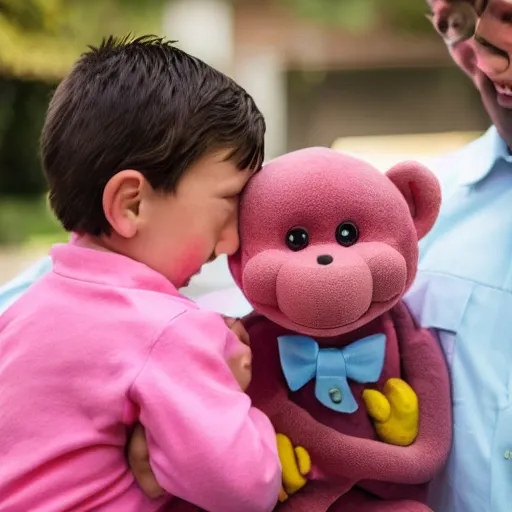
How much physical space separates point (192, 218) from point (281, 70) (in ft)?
9.67

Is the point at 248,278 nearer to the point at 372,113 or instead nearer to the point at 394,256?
the point at 394,256

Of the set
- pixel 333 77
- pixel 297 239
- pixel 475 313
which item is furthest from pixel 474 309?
pixel 333 77

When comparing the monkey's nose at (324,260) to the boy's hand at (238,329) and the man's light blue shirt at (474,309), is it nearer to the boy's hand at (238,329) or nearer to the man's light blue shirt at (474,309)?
the boy's hand at (238,329)

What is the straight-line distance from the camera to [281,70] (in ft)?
11.9

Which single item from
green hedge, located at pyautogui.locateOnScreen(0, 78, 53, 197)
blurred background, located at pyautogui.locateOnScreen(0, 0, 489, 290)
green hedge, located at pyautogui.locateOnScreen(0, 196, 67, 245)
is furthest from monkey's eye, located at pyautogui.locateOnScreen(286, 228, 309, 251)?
green hedge, located at pyautogui.locateOnScreen(0, 78, 53, 197)

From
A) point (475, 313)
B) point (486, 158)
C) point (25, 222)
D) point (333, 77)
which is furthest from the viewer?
point (333, 77)

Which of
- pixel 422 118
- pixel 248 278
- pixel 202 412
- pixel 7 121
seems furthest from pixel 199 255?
pixel 422 118

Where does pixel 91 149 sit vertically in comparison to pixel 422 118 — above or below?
above

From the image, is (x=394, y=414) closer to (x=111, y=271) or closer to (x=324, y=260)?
(x=324, y=260)

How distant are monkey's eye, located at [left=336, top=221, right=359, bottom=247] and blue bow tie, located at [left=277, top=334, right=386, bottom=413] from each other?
0.37ft

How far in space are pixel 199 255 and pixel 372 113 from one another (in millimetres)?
3130

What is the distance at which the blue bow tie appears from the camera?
84 centimetres

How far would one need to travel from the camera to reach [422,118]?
12.4 feet

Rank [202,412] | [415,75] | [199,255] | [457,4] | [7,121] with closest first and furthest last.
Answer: [202,412] → [199,255] → [457,4] → [7,121] → [415,75]
